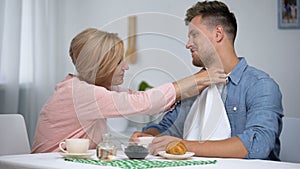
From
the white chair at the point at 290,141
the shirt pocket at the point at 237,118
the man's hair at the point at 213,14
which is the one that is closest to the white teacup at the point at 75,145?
the shirt pocket at the point at 237,118

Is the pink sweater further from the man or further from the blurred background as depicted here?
the blurred background

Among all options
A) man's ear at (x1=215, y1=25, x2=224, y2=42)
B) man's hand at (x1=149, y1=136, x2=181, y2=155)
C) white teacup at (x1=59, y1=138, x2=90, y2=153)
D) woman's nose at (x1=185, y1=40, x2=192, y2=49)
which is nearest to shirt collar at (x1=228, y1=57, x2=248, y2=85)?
man's ear at (x1=215, y1=25, x2=224, y2=42)

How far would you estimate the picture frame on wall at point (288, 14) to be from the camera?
3072 mm

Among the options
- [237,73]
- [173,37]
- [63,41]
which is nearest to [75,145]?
[173,37]

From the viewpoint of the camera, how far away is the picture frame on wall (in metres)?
3.07

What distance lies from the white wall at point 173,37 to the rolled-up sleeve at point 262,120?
0.24 meters

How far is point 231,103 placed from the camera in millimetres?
2086

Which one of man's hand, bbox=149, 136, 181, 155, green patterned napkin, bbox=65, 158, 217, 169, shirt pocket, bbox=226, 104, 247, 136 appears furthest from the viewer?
shirt pocket, bbox=226, 104, 247, 136

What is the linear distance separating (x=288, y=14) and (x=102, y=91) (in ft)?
5.13

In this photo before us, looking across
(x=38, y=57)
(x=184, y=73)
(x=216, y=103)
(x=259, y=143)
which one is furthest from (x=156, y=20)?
(x=38, y=57)

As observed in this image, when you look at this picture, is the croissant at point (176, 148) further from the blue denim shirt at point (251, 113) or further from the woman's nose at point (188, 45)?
the woman's nose at point (188, 45)

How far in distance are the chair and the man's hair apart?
74 cm

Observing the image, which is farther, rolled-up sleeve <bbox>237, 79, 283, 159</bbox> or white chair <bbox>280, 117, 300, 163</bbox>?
white chair <bbox>280, 117, 300, 163</bbox>

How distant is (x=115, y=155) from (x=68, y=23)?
2115mm
